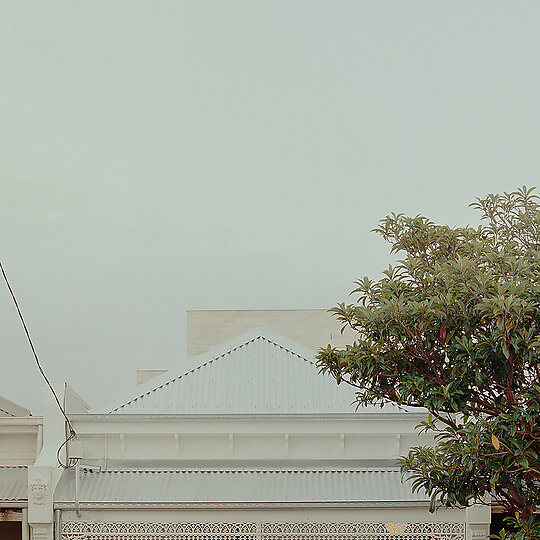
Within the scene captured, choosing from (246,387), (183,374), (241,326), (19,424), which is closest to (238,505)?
(246,387)

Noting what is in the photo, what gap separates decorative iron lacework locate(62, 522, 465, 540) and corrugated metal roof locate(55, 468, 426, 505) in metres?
0.36

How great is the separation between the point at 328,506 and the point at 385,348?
3751mm

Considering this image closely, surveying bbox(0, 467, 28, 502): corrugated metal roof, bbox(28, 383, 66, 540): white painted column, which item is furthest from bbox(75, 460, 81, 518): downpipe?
bbox(0, 467, 28, 502): corrugated metal roof

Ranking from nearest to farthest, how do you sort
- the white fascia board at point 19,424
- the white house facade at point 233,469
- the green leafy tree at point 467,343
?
1. the green leafy tree at point 467,343
2. the white house facade at point 233,469
3. the white fascia board at point 19,424

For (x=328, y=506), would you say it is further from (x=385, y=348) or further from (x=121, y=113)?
(x=121, y=113)

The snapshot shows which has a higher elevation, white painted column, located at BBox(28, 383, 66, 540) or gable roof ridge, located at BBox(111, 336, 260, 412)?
gable roof ridge, located at BBox(111, 336, 260, 412)

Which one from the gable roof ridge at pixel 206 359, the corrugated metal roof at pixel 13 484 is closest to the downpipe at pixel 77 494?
the corrugated metal roof at pixel 13 484

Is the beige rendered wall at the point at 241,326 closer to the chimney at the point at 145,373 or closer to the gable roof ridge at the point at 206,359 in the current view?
the chimney at the point at 145,373

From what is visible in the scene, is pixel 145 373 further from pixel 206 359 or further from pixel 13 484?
pixel 13 484

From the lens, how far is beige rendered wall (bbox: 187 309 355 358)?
23.7m

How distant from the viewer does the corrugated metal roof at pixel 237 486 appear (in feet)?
32.7

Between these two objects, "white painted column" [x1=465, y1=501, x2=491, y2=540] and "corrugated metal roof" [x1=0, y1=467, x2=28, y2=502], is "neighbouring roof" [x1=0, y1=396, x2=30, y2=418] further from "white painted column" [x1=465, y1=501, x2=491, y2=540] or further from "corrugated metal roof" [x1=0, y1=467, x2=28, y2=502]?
"white painted column" [x1=465, y1=501, x2=491, y2=540]

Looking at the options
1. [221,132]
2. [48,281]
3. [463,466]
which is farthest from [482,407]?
[48,281]

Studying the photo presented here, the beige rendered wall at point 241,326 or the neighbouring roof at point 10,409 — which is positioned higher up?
the beige rendered wall at point 241,326
